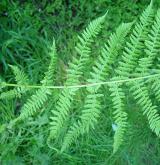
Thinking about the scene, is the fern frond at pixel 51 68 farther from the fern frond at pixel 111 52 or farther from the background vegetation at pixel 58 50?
the background vegetation at pixel 58 50

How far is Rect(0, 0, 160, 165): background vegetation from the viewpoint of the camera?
332 cm

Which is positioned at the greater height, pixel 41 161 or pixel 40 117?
pixel 40 117

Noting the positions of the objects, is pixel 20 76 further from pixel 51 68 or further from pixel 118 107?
pixel 118 107

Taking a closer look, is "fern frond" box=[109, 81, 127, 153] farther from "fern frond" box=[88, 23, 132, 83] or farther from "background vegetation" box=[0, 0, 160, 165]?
"background vegetation" box=[0, 0, 160, 165]

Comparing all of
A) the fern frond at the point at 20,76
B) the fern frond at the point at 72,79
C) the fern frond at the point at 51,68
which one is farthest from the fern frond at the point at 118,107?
the fern frond at the point at 20,76

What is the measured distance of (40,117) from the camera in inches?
130

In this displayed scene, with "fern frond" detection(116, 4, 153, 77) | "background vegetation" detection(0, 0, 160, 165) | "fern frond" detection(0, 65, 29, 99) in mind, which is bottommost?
"background vegetation" detection(0, 0, 160, 165)

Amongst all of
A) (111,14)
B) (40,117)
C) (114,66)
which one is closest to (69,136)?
(40,117)

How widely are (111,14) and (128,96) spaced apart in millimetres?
753

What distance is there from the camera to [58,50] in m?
3.47

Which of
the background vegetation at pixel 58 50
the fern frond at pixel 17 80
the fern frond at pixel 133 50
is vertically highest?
the fern frond at pixel 133 50

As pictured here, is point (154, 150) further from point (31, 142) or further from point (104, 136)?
point (31, 142)

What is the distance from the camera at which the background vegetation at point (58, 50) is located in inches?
131

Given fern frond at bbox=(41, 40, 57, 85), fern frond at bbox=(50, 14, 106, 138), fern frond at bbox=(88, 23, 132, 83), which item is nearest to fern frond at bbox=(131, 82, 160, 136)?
fern frond at bbox=(88, 23, 132, 83)
